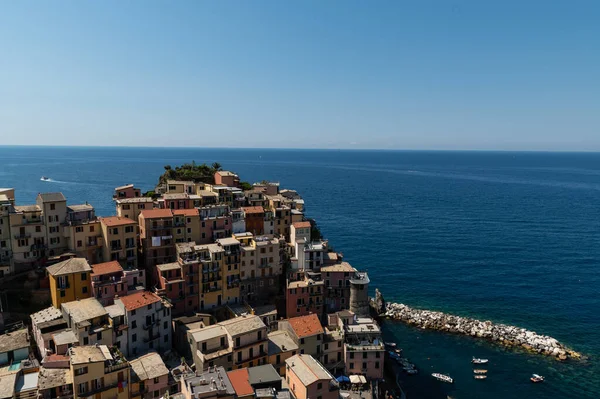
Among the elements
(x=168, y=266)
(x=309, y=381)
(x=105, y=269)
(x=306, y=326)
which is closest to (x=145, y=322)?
(x=105, y=269)

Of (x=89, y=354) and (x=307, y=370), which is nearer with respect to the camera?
(x=89, y=354)

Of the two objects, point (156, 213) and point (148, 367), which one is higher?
point (156, 213)

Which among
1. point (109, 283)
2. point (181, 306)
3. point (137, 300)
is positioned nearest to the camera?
point (137, 300)

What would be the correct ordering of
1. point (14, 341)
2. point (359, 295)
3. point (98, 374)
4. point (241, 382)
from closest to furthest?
point (98, 374) < point (241, 382) < point (14, 341) < point (359, 295)

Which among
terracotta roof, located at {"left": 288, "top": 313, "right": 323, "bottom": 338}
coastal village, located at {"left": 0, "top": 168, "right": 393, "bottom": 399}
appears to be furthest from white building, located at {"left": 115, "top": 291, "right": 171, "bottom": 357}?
terracotta roof, located at {"left": 288, "top": 313, "right": 323, "bottom": 338}

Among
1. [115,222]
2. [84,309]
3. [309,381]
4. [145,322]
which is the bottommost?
[309,381]

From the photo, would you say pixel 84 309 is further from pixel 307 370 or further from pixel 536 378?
pixel 536 378

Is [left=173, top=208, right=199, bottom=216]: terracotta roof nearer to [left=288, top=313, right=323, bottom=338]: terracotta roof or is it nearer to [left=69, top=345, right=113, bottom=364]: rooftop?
[left=288, top=313, right=323, bottom=338]: terracotta roof

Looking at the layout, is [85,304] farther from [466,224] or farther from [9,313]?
[466,224]
